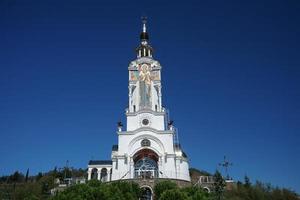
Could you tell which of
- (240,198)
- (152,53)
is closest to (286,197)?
(240,198)

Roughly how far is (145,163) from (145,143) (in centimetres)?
315

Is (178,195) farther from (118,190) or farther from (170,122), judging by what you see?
(170,122)

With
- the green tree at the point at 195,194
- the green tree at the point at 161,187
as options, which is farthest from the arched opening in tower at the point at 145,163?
the green tree at the point at 195,194

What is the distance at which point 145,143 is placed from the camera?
45.8 metres

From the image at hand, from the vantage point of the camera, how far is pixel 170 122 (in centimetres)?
4909

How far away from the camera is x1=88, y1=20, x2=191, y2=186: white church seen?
145 feet

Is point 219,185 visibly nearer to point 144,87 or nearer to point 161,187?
point 161,187

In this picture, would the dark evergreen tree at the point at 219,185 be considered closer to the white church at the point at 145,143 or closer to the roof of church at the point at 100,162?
the white church at the point at 145,143

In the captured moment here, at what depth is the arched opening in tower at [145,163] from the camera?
148 feet

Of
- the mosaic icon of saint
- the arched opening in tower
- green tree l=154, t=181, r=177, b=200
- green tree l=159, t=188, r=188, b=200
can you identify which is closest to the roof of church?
the arched opening in tower

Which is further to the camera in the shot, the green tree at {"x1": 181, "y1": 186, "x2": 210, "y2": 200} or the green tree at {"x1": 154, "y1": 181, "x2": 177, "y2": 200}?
the green tree at {"x1": 154, "y1": 181, "x2": 177, "y2": 200}

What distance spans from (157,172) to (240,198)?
38.8 ft

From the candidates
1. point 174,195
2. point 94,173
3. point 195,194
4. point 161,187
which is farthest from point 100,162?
point 195,194

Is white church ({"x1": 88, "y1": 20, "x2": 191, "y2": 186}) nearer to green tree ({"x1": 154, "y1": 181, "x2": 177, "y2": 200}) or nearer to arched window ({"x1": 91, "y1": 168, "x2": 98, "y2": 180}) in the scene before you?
arched window ({"x1": 91, "y1": 168, "x2": 98, "y2": 180})
